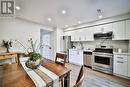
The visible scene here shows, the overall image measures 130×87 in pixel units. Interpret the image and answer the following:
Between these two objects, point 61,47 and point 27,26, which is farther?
point 61,47

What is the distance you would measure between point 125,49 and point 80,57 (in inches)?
88.4

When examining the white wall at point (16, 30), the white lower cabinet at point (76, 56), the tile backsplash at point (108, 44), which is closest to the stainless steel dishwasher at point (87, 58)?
the white lower cabinet at point (76, 56)

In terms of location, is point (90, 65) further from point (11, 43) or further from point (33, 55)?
point (11, 43)

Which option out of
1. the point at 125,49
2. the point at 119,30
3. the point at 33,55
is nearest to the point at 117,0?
the point at 119,30

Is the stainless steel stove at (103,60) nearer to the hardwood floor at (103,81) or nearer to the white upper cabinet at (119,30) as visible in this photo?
the hardwood floor at (103,81)

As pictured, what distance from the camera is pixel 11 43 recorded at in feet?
12.8

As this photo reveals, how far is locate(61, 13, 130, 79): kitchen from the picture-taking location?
10.7ft

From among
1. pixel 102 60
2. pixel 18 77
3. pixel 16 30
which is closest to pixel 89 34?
pixel 102 60

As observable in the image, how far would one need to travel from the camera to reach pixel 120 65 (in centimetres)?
321

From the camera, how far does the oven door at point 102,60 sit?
3546 mm

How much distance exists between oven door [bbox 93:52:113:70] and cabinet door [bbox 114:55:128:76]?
20cm

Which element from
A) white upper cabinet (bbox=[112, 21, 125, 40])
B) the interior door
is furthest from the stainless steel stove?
the interior door

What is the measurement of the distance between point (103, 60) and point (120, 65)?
27.3 inches

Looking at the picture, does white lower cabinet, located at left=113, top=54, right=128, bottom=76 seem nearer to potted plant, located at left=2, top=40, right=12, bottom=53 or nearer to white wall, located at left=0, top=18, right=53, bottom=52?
white wall, located at left=0, top=18, right=53, bottom=52
